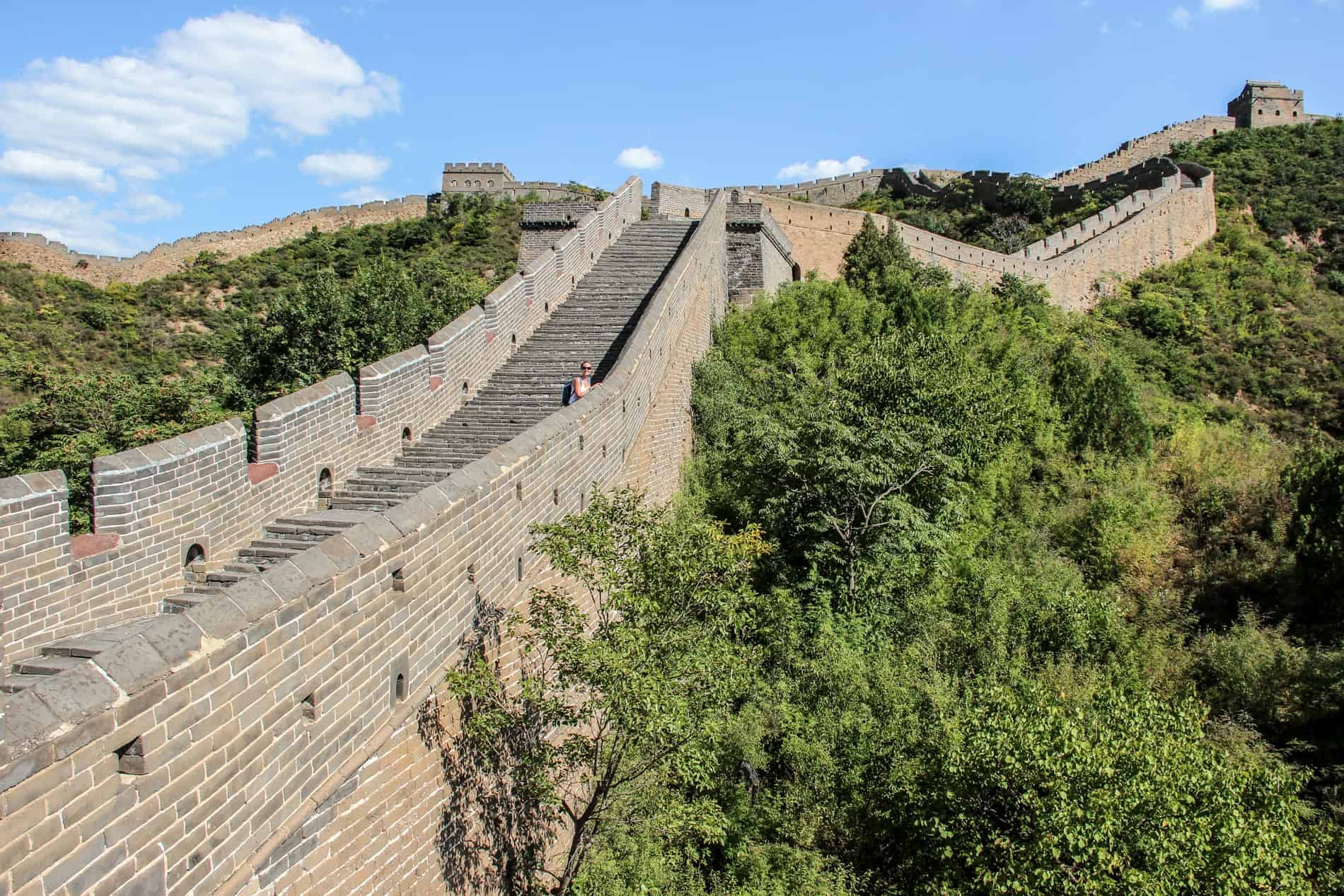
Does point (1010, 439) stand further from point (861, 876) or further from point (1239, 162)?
point (1239, 162)

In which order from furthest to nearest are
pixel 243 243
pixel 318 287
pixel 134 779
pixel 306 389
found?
pixel 243 243
pixel 318 287
pixel 306 389
pixel 134 779

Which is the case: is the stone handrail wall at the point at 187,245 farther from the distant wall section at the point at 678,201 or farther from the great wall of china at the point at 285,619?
the great wall of china at the point at 285,619

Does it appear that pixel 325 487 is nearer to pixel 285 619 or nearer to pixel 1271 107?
pixel 285 619

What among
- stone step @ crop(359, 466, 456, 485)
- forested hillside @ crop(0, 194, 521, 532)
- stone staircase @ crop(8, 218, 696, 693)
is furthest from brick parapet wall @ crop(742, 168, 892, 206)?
stone step @ crop(359, 466, 456, 485)

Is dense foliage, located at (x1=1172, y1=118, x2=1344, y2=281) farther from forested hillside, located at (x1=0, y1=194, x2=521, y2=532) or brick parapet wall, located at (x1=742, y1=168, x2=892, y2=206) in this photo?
forested hillside, located at (x1=0, y1=194, x2=521, y2=532)

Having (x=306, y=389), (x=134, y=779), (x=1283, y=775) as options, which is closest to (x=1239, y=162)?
(x=1283, y=775)

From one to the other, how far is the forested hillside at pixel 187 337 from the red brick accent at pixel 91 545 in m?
5.58

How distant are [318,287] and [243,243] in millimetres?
35219

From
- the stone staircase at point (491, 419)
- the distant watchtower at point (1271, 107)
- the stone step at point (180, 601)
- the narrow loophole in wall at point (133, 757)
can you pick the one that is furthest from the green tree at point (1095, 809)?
the distant watchtower at point (1271, 107)

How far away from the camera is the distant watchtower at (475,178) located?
167ft

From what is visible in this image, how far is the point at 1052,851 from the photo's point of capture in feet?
21.5

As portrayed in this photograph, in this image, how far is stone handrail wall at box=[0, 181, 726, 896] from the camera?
304 centimetres

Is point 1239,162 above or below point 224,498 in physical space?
above

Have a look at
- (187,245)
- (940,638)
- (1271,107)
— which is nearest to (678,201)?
(940,638)
